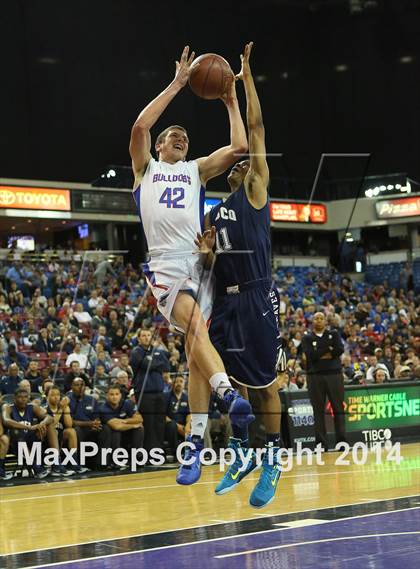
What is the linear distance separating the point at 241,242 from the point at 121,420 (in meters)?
7.19

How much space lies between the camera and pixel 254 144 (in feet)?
18.0

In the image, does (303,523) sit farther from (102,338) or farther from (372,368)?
(372,368)

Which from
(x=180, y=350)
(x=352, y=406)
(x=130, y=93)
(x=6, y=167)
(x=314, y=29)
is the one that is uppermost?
(x=314, y=29)

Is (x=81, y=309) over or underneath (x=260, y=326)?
over

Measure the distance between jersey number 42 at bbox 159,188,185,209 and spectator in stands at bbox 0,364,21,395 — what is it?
25.6 feet

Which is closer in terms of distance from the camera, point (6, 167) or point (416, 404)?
point (416, 404)

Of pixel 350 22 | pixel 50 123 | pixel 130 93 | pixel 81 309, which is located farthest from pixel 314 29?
pixel 81 309

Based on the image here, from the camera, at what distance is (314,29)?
33.0 meters

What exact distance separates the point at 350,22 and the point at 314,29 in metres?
1.36

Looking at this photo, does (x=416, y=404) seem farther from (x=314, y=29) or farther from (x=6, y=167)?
(x=314, y=29)

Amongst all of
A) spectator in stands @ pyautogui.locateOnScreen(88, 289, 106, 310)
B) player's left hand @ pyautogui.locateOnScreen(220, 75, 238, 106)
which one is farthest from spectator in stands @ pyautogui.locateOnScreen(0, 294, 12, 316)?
player's left hand @ pyautogui.locateOnScreen(220, 75, 238, 106)

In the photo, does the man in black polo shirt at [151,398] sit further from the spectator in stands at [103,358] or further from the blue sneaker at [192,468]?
the blue sneaker at [192,468]

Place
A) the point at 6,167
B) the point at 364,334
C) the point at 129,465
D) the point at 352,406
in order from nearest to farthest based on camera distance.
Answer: the point at 129,465
the point at 352,406
the point at 364,334
the point at 6,167

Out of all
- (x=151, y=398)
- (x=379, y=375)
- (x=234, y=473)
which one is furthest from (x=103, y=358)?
(x=234, y=473)
